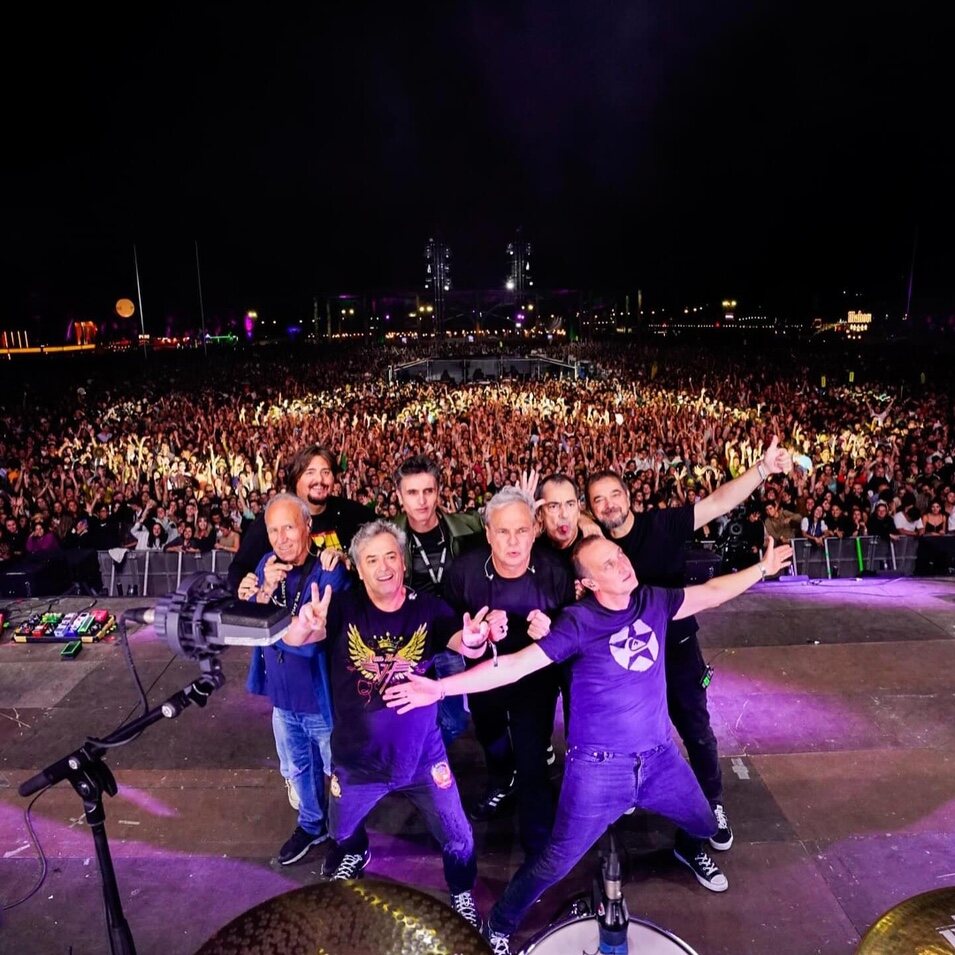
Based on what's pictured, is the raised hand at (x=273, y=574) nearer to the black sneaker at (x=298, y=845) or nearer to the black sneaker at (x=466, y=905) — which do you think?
the black sneaker at (x=298, y=845)

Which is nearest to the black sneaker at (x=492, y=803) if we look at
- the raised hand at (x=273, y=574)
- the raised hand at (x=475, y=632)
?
the raised hand at (x=475, y=632)

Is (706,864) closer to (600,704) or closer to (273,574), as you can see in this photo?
(600,704)

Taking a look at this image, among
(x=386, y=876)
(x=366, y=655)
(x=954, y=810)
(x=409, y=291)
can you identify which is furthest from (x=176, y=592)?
(x=409, y=291)

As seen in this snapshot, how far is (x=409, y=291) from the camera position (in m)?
148

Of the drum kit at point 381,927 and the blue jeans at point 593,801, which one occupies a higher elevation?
the drum kit at point 381,927

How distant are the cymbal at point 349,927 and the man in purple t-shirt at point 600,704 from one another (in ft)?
4.56

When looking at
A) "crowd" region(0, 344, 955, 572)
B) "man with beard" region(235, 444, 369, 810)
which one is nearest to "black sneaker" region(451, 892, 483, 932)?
"man with beard" region(235, 444, 369, 810)

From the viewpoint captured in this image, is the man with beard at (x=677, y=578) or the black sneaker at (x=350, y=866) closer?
the black sneaker at (x=350, y=866)

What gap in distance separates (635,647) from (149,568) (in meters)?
6.43

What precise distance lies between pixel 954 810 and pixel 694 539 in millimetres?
4252

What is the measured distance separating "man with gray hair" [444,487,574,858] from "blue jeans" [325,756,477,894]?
37 cm

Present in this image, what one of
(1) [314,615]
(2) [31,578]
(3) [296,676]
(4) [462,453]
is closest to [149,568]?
(2) [31,578]

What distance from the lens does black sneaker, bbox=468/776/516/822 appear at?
12.1 ft

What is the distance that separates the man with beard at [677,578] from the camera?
Result: 3367mm
